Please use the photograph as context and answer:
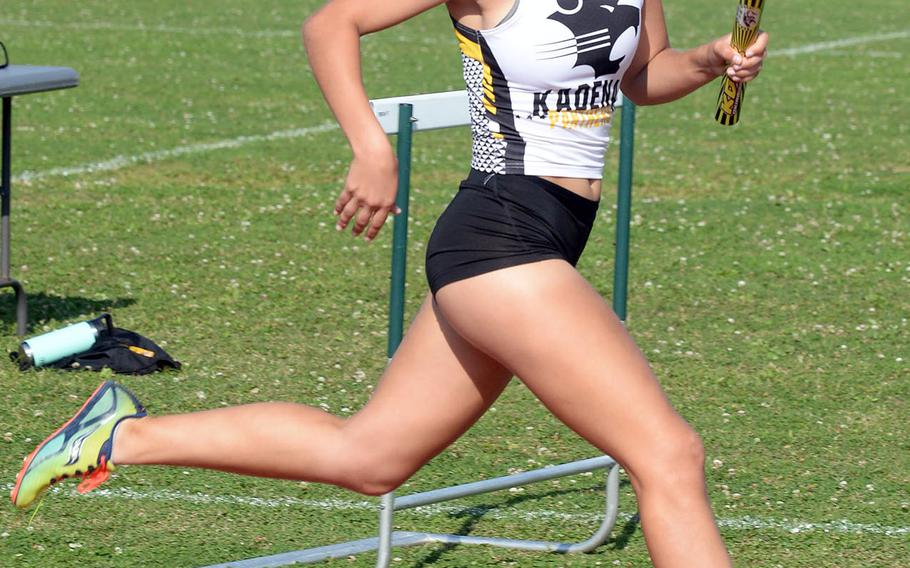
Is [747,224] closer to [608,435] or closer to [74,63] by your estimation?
[608,435]

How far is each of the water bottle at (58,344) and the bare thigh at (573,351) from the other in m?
3.42

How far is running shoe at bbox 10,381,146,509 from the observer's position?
12.1ft

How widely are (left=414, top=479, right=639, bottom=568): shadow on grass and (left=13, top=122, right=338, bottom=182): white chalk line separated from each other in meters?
6.36

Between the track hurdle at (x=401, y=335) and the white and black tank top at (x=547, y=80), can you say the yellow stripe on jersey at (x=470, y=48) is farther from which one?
the track hurdle at (x=401, y=335)

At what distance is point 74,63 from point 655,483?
45.2 feet

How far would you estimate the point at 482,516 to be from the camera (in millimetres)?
5066

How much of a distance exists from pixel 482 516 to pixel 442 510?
0.15m

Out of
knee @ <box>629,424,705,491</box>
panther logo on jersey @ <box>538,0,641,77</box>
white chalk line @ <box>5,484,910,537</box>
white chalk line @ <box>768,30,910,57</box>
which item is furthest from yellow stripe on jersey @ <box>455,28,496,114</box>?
white chalk line @ <box>768,30,910,57</box>

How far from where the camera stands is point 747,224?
9914mm

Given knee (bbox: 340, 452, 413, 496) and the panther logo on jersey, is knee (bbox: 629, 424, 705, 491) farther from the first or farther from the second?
the panther logo on jersey

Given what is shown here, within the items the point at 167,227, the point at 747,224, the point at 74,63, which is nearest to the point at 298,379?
the point at 167,227

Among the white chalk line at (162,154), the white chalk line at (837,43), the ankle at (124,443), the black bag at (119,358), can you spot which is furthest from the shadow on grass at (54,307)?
the white chalk line at (837,43)

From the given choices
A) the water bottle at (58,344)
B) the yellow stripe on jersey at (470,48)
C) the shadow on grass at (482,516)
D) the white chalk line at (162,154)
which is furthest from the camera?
the white chalk line at (162,154)

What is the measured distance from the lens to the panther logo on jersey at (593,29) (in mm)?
3363
